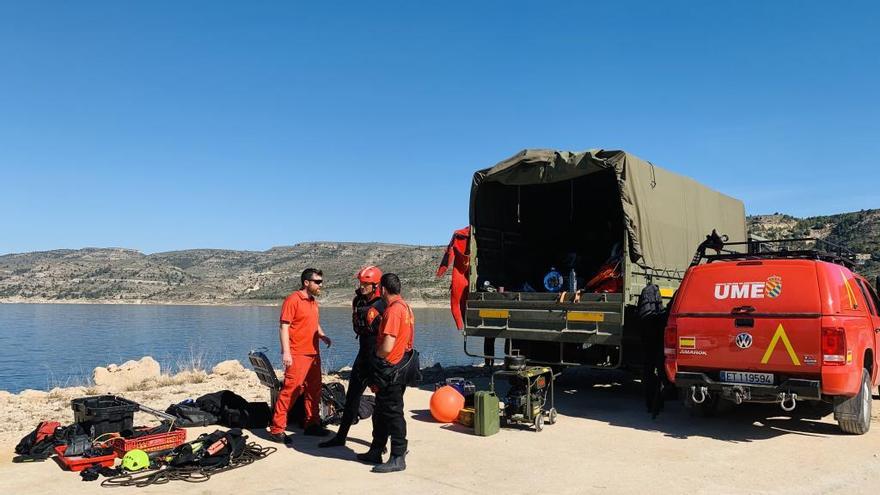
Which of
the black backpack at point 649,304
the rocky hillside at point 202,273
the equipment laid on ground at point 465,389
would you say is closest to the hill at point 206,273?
the rocky hillside at point 202,273

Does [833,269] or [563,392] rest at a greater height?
[833,269]

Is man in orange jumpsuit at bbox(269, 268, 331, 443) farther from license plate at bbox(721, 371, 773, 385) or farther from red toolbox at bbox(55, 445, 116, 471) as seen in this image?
license plate at bbox(721, 371, 773, 385)

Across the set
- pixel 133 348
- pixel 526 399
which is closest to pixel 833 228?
pixel 133 348

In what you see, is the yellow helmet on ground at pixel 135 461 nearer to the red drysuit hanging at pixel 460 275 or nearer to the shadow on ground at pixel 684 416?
the shadow on ground at pixel 684 416

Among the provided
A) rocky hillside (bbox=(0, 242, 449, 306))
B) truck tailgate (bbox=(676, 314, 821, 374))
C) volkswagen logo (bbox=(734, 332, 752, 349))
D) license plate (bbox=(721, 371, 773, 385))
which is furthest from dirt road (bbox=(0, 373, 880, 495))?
rocky hillside (bbox=(0, 242, 449, 306))

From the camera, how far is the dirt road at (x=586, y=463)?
541 cm

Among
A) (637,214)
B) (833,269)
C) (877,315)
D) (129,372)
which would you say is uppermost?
(637,214)

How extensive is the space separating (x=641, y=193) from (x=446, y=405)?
397 cm

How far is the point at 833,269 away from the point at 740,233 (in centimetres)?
691

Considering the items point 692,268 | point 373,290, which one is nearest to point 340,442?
point 373,290

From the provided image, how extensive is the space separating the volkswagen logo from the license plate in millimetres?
291

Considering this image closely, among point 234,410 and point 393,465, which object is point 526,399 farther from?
point 234,410

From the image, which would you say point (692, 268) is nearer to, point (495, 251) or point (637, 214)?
point (637, 214)

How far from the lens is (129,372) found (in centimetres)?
1357
